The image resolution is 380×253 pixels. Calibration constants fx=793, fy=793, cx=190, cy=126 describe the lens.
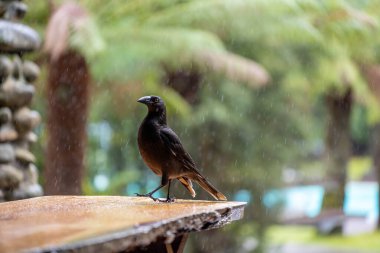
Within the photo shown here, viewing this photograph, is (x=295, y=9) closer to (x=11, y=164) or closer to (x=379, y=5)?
(x=379, y=5)

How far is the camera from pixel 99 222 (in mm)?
1971

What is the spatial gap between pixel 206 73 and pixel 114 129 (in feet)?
8.36

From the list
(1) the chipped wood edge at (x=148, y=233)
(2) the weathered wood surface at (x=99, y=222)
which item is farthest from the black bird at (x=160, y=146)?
(1) the chipped wood edge at (x=148, y=233)

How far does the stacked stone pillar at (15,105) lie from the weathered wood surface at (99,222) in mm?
2114

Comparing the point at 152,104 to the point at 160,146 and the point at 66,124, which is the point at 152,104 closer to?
the point at 160,146

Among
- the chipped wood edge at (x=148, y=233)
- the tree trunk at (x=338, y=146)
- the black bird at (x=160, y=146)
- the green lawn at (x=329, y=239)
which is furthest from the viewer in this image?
the green lawn at (x=329, y=239)

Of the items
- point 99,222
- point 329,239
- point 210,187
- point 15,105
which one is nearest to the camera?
point 99,222

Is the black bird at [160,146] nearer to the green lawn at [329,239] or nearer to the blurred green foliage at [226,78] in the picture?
the blurred green foliage at [226,78]

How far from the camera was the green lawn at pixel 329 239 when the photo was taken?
13.1 m

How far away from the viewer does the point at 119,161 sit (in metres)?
12.6

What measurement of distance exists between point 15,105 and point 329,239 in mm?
9777

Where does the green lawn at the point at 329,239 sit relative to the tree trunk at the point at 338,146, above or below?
below

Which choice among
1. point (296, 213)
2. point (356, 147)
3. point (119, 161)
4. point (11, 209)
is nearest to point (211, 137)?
point (119, 161)

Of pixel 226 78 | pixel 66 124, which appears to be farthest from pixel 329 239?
pixel 66 124
